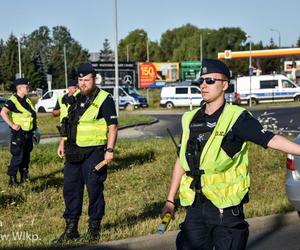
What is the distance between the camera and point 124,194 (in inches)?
360

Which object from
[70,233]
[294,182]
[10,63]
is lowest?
[70,233]

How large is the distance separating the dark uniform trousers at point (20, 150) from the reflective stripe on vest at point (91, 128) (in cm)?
405

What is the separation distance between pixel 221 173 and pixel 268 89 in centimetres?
4523

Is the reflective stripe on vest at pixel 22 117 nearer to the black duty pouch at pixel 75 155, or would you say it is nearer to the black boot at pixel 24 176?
the black boot at pixel 24 176

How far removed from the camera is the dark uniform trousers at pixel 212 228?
3814 millimetres

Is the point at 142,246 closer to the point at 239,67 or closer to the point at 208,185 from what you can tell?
the point at 208,185

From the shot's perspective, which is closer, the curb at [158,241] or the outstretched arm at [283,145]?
the outstretched arm at [283,145]

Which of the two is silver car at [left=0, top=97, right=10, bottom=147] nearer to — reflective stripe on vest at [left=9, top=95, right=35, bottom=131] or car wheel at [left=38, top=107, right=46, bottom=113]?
reflective stripe on vest at [left=9, top=95, right=35, bottom=131]

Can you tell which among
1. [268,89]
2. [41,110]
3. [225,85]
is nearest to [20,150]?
[225,85]

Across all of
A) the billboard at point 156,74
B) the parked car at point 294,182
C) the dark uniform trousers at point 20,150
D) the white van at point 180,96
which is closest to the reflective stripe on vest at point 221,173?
the parked car at point 294,182

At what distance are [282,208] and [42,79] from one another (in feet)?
314

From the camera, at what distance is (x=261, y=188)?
378 inches

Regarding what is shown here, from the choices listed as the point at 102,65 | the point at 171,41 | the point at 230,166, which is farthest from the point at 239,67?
the point at 230,166

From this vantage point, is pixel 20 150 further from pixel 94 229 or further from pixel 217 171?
pixel 217 171
